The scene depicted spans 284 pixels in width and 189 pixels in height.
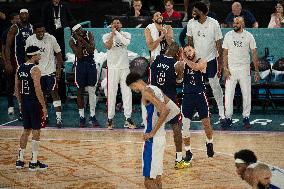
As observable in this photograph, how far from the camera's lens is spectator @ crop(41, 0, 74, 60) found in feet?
72.2

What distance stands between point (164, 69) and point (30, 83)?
235cm

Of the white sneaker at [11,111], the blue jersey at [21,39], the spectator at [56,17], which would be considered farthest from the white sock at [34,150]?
the spectator at [56,17]

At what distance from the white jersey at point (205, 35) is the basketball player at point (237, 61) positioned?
388mm

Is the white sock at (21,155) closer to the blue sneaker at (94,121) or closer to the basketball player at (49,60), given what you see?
the basketball player at (49,60)

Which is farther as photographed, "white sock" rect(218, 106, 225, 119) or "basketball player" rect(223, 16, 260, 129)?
"white sock" rect(218, 106, 225, 119)

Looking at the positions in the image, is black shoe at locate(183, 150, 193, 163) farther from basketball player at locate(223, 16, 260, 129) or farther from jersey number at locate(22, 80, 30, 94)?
basketball player at locate(223, 16, 260, 129)

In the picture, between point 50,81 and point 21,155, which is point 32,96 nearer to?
point 21,155

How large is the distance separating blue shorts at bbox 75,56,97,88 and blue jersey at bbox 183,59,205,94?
3.85 metres

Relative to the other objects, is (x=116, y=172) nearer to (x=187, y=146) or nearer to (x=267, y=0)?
(x=187, y=146)

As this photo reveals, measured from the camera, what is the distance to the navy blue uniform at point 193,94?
51.2 ft

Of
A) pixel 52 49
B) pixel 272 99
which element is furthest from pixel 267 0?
pixel 52 49

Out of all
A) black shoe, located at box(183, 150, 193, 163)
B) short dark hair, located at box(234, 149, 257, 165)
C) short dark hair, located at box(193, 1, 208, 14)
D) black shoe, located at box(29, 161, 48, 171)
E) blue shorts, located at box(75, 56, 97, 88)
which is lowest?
black shoe, located at box(29, 161, 48, 171)

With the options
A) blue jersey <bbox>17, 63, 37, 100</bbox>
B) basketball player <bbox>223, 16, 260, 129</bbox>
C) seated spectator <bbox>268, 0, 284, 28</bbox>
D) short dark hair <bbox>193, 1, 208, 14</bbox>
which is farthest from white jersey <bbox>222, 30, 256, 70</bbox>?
blue jersey <bbox>17, 63, 37, 100</bbox>

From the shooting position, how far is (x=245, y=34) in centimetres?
1858
